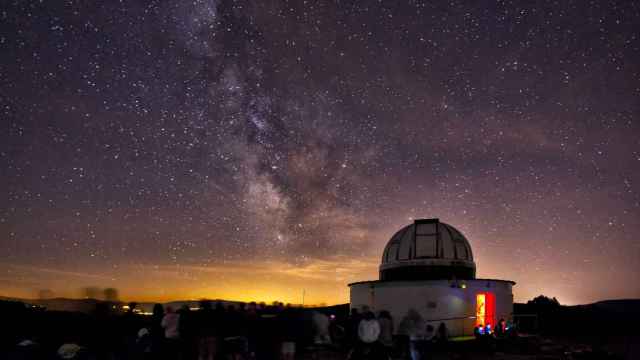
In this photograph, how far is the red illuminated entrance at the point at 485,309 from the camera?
21531 mm

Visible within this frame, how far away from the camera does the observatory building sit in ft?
68.6

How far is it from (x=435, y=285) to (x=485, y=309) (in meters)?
2.78

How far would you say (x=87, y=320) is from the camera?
15.9 m

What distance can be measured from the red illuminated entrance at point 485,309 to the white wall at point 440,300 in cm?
25

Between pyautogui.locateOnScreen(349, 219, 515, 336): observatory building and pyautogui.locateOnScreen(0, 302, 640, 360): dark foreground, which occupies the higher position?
pyautogui.locateOnScreen(349, 219, 515, 336): observatory building

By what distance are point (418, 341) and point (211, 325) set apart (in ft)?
15.4

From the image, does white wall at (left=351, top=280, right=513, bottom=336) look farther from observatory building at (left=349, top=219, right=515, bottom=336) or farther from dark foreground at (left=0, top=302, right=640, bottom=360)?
dark foreground at (left=0, top=302, right=640, bottom=360)

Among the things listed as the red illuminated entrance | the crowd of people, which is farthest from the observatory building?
the crowd of people

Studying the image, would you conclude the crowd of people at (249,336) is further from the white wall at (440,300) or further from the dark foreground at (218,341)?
the white wall at (440,300)

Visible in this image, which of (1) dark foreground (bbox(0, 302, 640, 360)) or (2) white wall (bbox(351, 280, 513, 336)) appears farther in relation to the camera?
(2) white wall (bbox(351, 280, 513, 336))

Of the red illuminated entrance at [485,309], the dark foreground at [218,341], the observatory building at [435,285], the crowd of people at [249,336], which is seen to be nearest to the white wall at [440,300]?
the observatory building at [435,285]

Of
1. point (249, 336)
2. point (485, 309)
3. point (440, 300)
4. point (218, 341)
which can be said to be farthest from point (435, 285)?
point (218, 341)

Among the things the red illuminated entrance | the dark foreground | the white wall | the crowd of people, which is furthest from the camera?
the red illuminated entrance

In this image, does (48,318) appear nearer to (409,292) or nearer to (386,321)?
(386,321)
